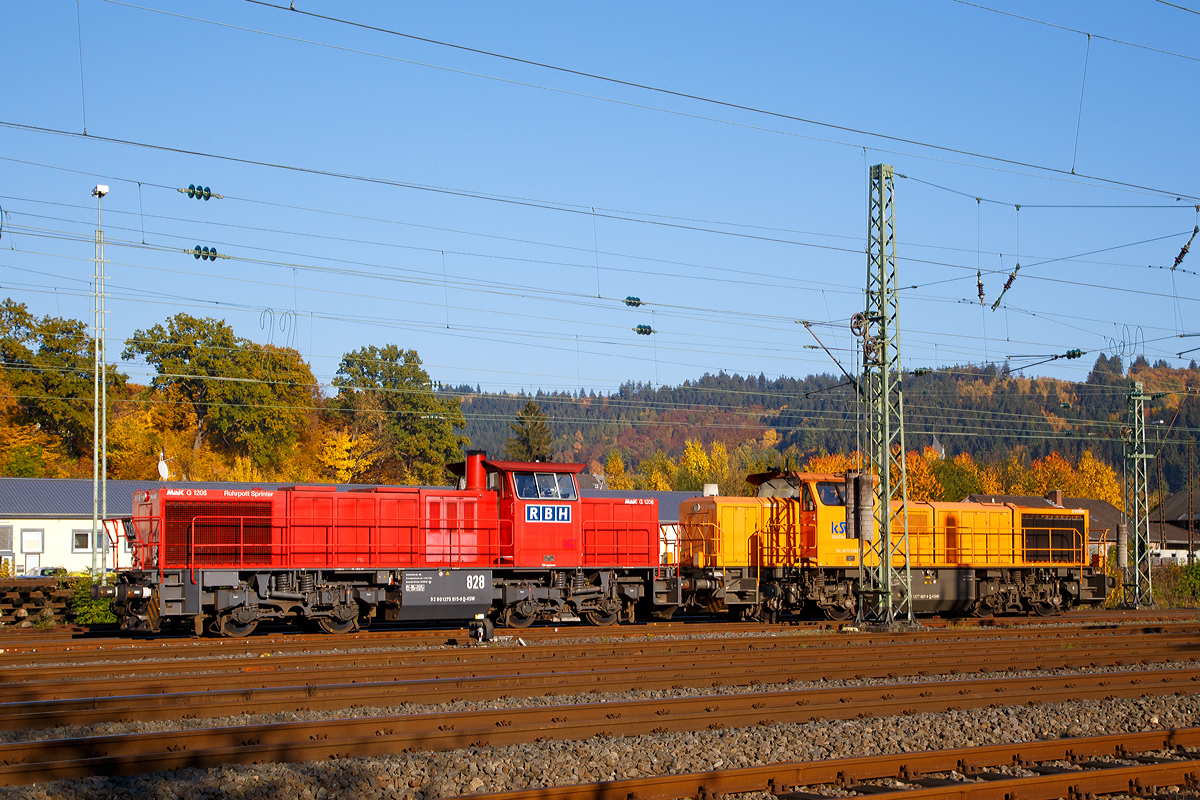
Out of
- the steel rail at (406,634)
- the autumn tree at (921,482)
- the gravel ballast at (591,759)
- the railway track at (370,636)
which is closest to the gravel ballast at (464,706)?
the gravel ballast at (591,759)

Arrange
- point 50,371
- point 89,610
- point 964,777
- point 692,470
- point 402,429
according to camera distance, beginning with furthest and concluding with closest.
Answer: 1. point 692,470
2. point 402,429
3. point 50,371
4. point 89,610
5. point 964,777

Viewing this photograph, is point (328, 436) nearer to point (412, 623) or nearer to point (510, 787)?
point (412, 623)

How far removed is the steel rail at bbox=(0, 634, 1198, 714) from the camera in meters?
12.2

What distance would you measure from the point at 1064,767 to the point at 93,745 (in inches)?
328

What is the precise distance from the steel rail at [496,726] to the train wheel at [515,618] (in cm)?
1076

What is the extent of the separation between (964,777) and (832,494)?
1669 cm

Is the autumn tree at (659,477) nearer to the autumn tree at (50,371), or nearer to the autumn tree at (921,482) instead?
the autumn tree at (921,482)

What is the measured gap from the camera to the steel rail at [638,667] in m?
12.2

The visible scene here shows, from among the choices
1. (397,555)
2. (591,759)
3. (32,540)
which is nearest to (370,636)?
(397,555)

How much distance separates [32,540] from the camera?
4038cm

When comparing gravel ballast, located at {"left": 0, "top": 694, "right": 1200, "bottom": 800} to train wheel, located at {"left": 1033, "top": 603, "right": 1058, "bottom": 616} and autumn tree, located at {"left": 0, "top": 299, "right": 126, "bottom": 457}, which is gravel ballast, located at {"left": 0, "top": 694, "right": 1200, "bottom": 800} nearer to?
train wheel, located at {"left": 1033, "top": 603, "right": 1058, "bottom": 616}

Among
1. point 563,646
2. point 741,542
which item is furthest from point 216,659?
point 741,542

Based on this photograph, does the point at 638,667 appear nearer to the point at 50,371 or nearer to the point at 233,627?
the point at 233,627

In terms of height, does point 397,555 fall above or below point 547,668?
above
